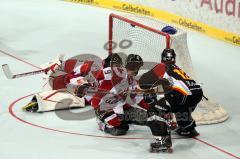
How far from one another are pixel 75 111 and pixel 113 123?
94 cm

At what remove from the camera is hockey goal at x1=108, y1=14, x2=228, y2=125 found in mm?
6594

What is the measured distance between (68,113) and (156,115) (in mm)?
1523

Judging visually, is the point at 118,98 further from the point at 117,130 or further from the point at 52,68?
the point at 52,68

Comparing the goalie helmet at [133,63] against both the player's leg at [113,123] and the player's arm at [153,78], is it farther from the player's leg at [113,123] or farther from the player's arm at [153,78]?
the player's leg at [113,123]

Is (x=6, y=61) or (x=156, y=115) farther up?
(x=156, y=115)

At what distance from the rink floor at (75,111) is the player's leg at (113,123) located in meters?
0.09

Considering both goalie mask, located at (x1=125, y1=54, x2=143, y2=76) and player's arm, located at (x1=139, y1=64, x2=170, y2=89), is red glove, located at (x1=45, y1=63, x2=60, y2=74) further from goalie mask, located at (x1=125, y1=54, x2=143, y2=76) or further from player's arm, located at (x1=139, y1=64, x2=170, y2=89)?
player's arm, located at (x1=139, y1=64, x2=170, y2=89)

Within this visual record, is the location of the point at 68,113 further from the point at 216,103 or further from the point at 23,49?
the point at 23,49

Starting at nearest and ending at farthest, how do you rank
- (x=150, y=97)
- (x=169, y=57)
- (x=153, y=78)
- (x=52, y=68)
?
(x=169, y=57), (x=153, y=78), (x=150, y=97), (x=52, y=68)

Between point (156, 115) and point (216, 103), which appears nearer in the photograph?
point (156, 115)

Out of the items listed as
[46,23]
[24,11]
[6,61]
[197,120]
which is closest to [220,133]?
[197,120]

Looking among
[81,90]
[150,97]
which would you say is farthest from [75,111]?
[150,97]

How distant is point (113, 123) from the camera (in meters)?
6.11

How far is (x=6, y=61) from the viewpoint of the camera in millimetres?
9383
